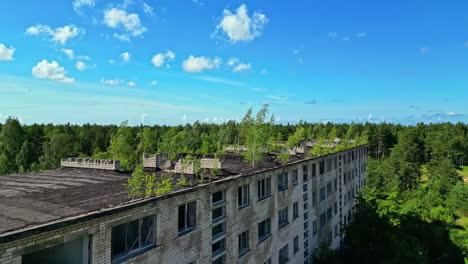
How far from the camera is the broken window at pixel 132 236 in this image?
12938 millimetres

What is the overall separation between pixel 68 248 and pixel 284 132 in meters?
151

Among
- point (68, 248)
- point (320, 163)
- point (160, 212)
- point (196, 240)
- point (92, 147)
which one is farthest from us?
point (92, 147)

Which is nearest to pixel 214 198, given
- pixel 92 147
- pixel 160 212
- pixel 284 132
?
pixel 160 212

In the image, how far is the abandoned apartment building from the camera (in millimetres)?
11195

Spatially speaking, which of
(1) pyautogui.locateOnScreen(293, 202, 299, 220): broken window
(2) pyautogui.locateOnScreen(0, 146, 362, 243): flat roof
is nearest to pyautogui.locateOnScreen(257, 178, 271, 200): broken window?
(2) pyautogui.locateOnScreen(0, 146, 362, 243): flat roof

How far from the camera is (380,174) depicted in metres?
86.1

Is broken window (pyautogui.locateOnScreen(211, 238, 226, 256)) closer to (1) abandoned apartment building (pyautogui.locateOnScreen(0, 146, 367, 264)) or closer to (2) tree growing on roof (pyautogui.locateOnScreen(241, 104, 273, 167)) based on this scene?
(1) abandoned apartment building (pyautogui.locateOnScreen(0, 146, 367, 264))

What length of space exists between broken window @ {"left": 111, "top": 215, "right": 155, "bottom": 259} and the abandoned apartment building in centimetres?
4

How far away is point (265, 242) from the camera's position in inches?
922

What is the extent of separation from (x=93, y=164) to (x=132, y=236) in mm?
13845

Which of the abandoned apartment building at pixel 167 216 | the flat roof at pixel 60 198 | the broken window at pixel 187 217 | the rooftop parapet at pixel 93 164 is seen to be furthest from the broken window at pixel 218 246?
the rooftop parapet at pixel 93 164

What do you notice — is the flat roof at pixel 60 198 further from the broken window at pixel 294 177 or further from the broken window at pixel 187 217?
the broken window at pixel 294 177

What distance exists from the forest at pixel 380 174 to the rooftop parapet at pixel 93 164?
3.45 meters

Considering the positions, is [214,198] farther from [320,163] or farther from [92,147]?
[92,147]
